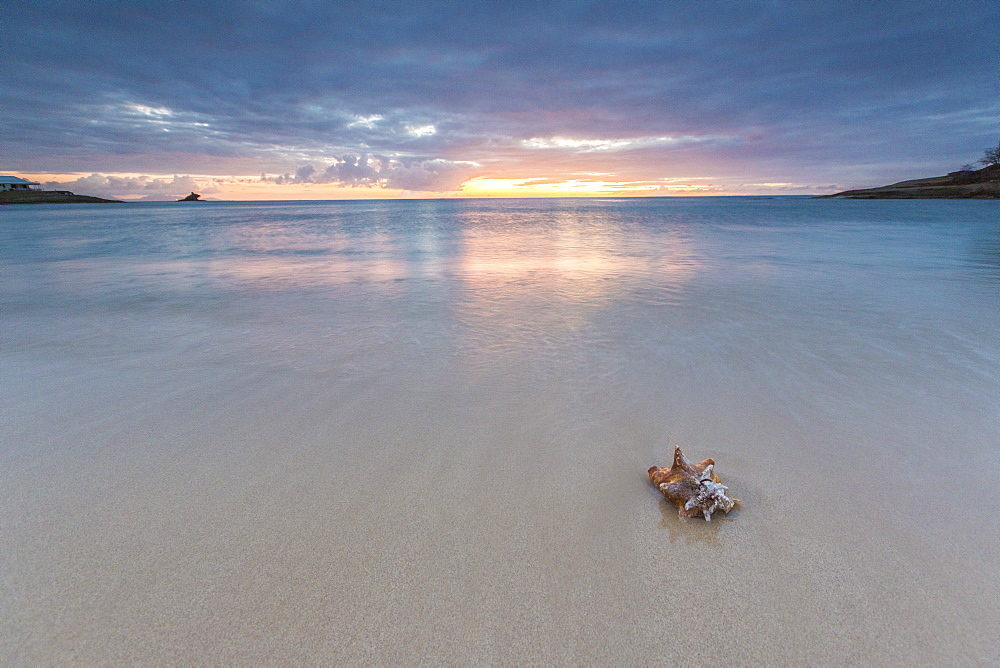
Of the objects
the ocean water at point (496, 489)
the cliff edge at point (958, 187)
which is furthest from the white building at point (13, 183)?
the cliff edge at point (958, 187)

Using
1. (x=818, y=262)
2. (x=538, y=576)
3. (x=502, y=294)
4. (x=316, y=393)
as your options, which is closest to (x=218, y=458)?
(x=316, y=393)

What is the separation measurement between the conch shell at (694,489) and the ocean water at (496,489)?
3.6 inches

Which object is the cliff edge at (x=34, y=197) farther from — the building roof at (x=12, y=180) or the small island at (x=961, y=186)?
the small island at (x=961, y=186)

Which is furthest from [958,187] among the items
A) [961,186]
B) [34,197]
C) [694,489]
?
[34,197]

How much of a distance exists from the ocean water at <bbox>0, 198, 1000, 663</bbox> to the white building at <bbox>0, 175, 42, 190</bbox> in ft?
480

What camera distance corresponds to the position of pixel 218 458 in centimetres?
335

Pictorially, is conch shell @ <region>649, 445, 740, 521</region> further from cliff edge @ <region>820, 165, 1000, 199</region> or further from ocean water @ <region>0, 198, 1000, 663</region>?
cliff edge @ <region>820, 165, 1000, 199</region>

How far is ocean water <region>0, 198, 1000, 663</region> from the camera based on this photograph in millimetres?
2062

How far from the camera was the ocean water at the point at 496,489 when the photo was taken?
2062 mm

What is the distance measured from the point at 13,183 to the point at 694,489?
157m

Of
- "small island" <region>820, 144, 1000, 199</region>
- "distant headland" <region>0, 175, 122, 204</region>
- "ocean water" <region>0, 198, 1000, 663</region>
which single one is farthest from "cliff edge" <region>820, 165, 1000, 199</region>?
"distant headland" <region>0, 175, 122, 204</region>

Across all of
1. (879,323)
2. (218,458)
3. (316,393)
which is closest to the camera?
(218,458)

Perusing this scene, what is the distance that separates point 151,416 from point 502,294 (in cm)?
661

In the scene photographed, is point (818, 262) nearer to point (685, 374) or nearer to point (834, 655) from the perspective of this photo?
point (685, 374)
